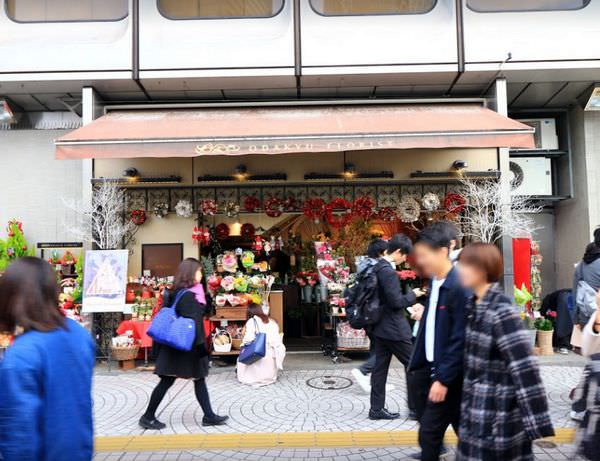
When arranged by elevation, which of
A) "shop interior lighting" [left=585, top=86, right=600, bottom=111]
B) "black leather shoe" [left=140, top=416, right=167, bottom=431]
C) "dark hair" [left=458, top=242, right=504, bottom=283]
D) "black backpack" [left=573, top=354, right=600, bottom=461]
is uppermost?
"shop interior lighting" [left=585, top=86, right=600, bottom=111]

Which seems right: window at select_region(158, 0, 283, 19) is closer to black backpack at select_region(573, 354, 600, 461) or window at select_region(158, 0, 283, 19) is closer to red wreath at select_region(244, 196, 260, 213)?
red wreath at select_region(244, 196, 260, 213)

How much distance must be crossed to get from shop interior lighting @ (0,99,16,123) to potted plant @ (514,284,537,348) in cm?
929

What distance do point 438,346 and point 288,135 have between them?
4.34m

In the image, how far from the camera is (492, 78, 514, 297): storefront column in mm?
7434

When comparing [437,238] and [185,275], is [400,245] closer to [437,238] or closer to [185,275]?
[437,238]

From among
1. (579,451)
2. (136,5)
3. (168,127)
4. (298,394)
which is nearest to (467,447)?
(579,451)

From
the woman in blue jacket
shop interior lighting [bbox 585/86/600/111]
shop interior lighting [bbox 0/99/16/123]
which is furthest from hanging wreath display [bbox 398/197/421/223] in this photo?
shop interior lighting [bbox 0/99/16/123]

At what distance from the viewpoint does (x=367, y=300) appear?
468cm

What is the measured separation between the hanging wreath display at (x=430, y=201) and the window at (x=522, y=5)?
320 centimetres

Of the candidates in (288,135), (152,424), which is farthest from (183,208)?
(152,424)

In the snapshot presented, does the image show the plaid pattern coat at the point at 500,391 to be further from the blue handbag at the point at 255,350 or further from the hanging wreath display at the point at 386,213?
the hanging wreath display at the point at 386,213

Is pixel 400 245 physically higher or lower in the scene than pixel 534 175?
lower

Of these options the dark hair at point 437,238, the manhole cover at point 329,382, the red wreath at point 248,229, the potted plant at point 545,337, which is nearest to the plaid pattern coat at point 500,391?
the dark hair at point 437,238

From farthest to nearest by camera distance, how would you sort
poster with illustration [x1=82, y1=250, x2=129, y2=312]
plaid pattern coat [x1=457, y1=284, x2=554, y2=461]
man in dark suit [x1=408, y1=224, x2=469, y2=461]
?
poster with illustration [x1=82, y1=250, x2=129, y2=312] < man in dark suit [x1=408, y1=224, x2=469, y2=461] < plaid pattern coat [x1=457, y1=284, x2=554, y2=461]
